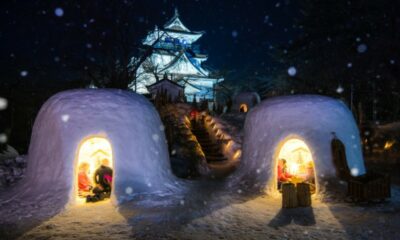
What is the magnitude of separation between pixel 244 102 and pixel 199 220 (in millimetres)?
20021

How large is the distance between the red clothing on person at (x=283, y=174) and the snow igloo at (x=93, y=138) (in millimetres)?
3230

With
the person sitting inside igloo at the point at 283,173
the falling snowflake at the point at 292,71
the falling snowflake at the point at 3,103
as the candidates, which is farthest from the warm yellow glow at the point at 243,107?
the falling snowflake at the point at 3,103

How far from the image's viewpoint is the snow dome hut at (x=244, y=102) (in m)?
25.4

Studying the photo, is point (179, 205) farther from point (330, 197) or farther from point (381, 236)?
point (381, 236)

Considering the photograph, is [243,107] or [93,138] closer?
[93,138]

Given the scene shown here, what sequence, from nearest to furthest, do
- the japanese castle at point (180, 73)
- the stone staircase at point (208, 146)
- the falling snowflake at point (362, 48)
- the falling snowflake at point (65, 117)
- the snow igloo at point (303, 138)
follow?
the falling snowflake at point (65, 117)
the snow igloo at point (303, 138)
the stone staircase at point (208, 146)
the falling snowflake at point (362, 48)
the japanese castle at point (180, 73)

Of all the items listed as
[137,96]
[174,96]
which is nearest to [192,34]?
[174,96]

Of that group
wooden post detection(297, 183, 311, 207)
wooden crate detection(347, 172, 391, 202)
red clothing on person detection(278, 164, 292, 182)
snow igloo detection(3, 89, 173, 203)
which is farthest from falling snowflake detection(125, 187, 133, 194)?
wooden crate detection(347, 172, 391, 202)

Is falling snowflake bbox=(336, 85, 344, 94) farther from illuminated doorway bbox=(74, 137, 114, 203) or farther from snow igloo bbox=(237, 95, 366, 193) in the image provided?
illuminated doorway bbox=(74, 137, 114, 203)

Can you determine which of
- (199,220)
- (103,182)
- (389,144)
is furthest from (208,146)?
(199,220)

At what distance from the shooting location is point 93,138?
788 centimetres

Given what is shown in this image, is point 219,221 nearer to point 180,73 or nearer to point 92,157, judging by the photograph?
point 92,157

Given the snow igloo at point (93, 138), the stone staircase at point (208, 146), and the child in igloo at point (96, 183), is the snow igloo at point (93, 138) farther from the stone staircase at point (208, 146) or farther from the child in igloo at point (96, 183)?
the stone staircase at point (208, 146)

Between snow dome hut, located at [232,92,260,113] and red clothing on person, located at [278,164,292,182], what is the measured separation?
1639 cm
